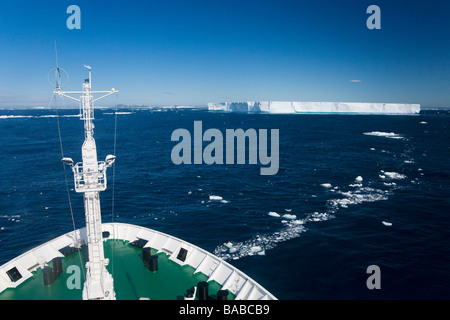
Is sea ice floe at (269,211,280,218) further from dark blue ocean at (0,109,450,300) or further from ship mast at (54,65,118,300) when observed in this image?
ship mast at (54,65,118,300)

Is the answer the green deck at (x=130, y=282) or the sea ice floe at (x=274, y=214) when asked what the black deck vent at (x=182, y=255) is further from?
the sea ice floe at (x=274, y=214)

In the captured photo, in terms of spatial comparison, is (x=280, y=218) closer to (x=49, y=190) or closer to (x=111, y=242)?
(x=111, y=242)

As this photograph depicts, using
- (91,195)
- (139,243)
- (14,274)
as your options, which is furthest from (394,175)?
(14,274)

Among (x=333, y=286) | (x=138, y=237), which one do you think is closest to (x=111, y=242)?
(x=138, y=237)
